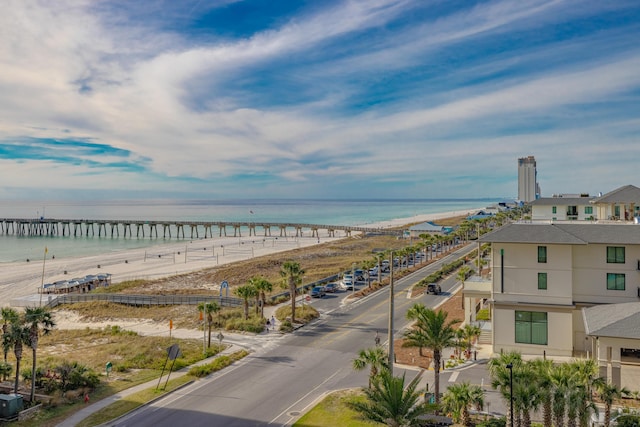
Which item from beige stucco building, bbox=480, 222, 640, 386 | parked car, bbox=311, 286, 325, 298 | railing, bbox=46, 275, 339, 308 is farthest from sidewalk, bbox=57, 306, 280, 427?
beige stucco building, bbox=480, 222, 640, 386

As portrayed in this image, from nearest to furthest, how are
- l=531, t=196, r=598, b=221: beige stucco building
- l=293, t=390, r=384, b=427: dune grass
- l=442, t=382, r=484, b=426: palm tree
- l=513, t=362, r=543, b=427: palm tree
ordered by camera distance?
l=513, t=362, r=543, b=427: palm tree
l=442, t=382, r=484, b=426: palm tree
l=293, t=390, r=384, b=427: dune grass
l=531, t=196, r=598, b=221: beige stucco building

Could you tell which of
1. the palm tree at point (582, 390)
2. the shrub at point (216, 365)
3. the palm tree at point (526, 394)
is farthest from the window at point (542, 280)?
the shrub at point (216, 365)

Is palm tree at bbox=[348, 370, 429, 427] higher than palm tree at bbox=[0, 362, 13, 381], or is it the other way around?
palm tree at bbox=[348, 370, 429, 427]

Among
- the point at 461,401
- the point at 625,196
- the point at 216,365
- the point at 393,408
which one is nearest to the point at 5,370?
the point at 216,365

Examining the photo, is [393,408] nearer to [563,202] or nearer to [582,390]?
[582,390]

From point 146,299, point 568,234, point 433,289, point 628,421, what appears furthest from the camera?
point 146,299

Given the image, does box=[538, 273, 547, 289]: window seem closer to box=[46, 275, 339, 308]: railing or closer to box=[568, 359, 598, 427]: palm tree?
box=[568, 359, 598, 427]: palm tree

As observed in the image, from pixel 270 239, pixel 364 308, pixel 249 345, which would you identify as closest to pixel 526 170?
pixel 270 239
